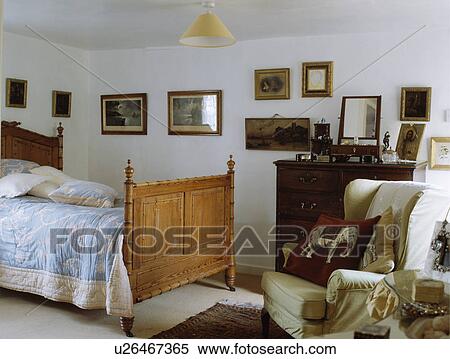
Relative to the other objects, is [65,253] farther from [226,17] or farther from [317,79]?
[317,79]

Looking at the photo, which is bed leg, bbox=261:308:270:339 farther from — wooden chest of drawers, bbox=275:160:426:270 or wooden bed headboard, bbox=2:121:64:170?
wooden bed headboard, bbox=2:121:64:170

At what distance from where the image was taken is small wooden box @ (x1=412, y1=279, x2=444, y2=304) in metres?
2.08

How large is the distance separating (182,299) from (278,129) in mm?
1822

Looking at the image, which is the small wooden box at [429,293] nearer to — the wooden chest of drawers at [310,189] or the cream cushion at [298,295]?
the cream cushion at [298,295]

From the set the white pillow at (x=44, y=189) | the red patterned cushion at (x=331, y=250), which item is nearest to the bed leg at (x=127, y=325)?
the red patterned cushion at (x=331, y=250)

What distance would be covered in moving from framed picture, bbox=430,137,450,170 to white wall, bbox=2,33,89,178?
369cm

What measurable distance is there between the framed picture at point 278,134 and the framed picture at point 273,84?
0.22 m

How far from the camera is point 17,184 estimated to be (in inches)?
189

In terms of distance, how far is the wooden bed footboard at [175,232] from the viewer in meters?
3.83

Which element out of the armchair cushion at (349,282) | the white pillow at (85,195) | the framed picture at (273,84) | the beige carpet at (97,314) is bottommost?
the beige carpet at (97,314)

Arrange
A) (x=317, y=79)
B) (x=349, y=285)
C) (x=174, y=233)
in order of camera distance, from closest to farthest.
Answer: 1. (x=349, y=285)
2. (x=174, y=233)
3. (x=317, y=79)

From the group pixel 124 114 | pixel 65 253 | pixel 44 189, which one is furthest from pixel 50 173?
pixel 65 253

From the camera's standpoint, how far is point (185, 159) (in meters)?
5.96

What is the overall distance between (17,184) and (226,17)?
7.15ft
